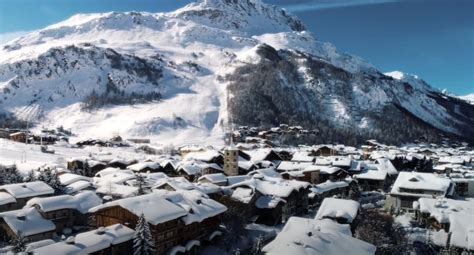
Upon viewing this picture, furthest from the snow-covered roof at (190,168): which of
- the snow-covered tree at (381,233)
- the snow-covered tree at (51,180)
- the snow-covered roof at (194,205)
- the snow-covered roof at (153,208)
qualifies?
the snow-covered roof at (153,208)

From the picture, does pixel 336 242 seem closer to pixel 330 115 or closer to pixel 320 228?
pixel 320 228

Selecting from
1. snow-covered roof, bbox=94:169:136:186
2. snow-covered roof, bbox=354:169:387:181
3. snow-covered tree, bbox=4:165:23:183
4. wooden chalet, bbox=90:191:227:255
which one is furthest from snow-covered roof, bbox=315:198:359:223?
snow-covered tree, bbox=4:165:23:183

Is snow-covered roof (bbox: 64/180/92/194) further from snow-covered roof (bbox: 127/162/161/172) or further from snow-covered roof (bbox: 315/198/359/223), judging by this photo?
snow-covered roof (bbox: 315/198/359/223)

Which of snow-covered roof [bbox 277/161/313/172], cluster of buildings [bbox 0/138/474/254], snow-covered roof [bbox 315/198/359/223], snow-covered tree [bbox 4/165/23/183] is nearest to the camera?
cluster of buildings [bbox 0/138/474/254]

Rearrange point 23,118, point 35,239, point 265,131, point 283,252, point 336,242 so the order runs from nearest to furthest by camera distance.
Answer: point 283,252
point 336,242
point 35,239
point 265,131
point 23,118

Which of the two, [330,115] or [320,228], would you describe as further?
[330,115]

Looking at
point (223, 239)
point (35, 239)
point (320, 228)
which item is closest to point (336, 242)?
point (320, 228)

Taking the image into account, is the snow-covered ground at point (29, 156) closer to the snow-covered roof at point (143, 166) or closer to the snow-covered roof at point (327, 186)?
the snow-covered roof at point (143, 166)
